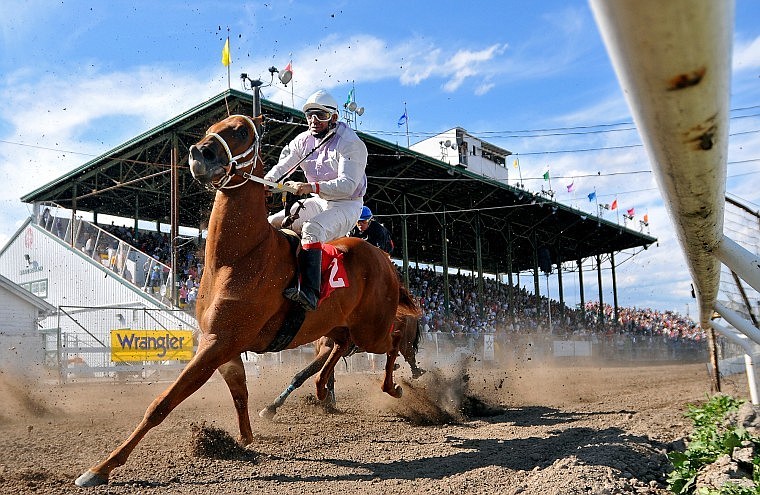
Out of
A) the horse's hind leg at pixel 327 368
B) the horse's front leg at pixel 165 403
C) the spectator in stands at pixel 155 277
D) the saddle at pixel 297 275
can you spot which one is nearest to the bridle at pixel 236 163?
the saddle at pixel 297 275

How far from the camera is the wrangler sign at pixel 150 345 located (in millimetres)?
15945

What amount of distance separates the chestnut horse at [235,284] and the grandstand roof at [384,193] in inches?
420

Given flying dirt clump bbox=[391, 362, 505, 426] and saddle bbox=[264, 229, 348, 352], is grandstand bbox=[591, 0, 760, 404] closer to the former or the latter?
saddle bbox=[264, 229, 348, 352]

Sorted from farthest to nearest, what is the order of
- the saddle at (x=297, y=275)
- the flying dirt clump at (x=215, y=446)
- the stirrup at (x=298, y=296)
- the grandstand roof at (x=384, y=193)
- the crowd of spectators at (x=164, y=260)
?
1. the grandstand roof at (x=384, y=193)
2. the crowd of spectators at (x=164, y=260)
3. the saddle at (x=297, y=275)
4. the stirrup at (x=298, y=296)
5. the flying dirt clump at (x=215, y=446)

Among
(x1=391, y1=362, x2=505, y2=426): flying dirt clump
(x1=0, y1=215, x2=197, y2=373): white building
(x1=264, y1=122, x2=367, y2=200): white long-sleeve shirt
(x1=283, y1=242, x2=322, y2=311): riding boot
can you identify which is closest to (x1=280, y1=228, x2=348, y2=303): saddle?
(x1=283, y1=242, x2=322, y2=311): riding boot

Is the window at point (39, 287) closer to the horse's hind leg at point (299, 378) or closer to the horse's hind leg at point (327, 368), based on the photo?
the horse's hind leg at point (299, 378)

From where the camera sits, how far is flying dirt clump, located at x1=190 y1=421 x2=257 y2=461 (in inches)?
204

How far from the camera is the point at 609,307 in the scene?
165ft

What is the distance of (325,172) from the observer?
6484mm

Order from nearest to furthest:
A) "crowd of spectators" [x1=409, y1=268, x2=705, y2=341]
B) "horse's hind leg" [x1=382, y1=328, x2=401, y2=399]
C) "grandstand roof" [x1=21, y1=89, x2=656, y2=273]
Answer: "horse's hind leg" [x1=382, y1=328, x2=401, y2=399], "grandstand roof" [x1=21, y1=89, x2=656, y2=273], "crowd of spectators" [x1=409, y1=268, x2=705, y2=341]

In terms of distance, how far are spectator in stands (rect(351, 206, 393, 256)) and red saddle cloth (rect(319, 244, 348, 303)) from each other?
2.28 metres

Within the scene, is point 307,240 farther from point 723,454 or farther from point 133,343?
point 133,343

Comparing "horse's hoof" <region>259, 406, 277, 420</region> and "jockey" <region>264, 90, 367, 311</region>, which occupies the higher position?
"jockey" <region>264, 90, 367, 311</region>

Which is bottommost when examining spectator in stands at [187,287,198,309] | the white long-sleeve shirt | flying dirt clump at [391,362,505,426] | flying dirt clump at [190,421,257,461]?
flying dirt clump at [391,362,505,426]
